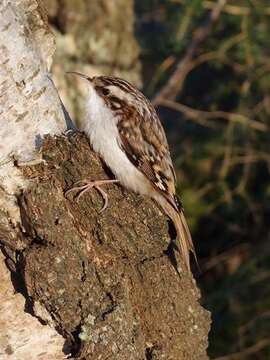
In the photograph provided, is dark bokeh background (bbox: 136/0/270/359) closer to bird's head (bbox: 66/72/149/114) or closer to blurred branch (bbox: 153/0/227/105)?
blurred branch (bbox: 153/0/227/105)

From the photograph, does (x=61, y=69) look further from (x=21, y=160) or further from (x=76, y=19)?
(x=21, y=160)

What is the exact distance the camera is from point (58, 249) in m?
1.93

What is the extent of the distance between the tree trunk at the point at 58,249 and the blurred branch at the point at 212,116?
194 centimetres

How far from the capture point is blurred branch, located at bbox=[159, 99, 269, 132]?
409 cm

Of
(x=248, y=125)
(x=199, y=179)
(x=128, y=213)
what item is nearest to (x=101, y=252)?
(x=128, y=213)

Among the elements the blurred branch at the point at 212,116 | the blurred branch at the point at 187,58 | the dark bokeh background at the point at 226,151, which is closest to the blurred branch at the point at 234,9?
the dark bokeh background at the point at 226,151

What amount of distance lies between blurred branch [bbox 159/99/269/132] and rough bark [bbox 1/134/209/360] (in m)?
1.89

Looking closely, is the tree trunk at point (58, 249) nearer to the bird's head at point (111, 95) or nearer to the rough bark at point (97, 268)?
the rough bark at point (97, 268)

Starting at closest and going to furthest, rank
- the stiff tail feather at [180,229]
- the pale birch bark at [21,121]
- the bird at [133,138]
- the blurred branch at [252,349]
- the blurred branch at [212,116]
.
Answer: the pale birch bark at [21,121] → the stiff tail feather at [180,229] → the bird at [133,138] → the blurred branch at [252,349] → the blurred branch at [212,116]

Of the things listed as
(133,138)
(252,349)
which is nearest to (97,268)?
(133,138)

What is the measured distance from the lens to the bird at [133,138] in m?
2.31

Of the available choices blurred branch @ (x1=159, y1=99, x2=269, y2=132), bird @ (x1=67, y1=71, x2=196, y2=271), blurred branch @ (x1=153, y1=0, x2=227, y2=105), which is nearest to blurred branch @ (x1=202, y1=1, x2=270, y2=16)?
blurred branch @ (x1=153, y1=0, x2=227, y2=105)

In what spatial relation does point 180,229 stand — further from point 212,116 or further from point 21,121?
point 212,116

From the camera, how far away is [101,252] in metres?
2.01
